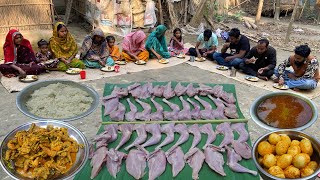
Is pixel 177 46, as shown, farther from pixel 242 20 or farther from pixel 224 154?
pixel 242 20

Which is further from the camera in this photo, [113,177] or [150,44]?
[150,44]

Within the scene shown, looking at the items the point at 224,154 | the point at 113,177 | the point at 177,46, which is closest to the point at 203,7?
the point at 177,46

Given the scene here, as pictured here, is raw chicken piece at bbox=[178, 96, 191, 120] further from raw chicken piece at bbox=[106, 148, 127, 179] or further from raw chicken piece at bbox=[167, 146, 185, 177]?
raw chicken piece at bbox=[106, 148, 127, 179]

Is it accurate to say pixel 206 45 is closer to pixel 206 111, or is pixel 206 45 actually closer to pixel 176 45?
pixel 176 45

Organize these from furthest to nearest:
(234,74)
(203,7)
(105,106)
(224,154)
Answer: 1. (203,7)
2. (234,74)
3. (105,106)
4. (224,154)

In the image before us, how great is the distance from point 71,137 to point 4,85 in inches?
126

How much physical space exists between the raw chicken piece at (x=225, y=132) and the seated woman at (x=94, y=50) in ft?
11.8

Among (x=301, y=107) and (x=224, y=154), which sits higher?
(x=301, y=107)

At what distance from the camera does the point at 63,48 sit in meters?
6.72

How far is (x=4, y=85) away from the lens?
5.68 metres

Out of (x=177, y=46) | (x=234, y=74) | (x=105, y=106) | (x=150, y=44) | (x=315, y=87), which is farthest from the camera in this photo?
(x=177, y=46)

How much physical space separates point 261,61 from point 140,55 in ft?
9.53

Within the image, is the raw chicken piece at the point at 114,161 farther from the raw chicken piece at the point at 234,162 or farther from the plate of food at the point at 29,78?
the plate of food at the point at 29,78

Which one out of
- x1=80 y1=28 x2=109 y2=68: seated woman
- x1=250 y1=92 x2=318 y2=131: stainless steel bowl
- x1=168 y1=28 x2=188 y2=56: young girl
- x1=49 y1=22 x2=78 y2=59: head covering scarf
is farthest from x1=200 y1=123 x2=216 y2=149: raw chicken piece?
x1=168 y1=28 x2=188 y2=56: young girl
